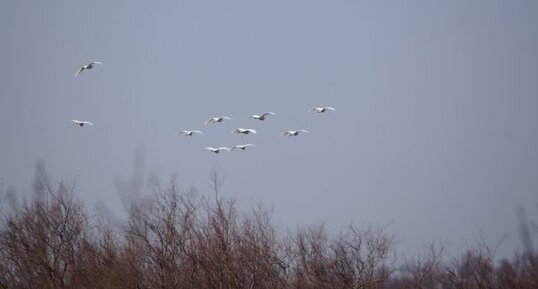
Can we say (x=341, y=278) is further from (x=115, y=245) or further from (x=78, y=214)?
(x=78, y=214)

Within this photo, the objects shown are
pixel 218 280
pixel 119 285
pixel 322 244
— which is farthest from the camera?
pixel 322 244

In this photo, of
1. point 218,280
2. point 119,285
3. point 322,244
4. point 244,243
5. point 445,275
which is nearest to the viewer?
point 119,285

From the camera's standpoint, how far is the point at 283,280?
1659cm

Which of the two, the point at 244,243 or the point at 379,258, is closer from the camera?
the point at 244,243

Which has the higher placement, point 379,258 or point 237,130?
point 237,130

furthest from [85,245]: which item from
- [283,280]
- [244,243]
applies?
[283,280]

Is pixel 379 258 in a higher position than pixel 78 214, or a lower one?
lower

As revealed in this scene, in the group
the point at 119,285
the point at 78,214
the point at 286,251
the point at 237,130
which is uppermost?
the point at 237,130

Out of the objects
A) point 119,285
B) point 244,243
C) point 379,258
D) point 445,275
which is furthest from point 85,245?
point 445,275

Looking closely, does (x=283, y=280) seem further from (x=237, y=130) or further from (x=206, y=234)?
(x=237, y=130)

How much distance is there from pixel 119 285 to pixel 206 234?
9.72 ft

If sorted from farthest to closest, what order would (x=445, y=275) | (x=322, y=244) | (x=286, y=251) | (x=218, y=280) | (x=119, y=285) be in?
(x=445, y=275), (x=322, y=244), (x=286, y=251), (x=218, y=280), (x=119, y=285)

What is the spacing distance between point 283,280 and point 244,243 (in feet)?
5.25

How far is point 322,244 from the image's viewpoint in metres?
18.7
